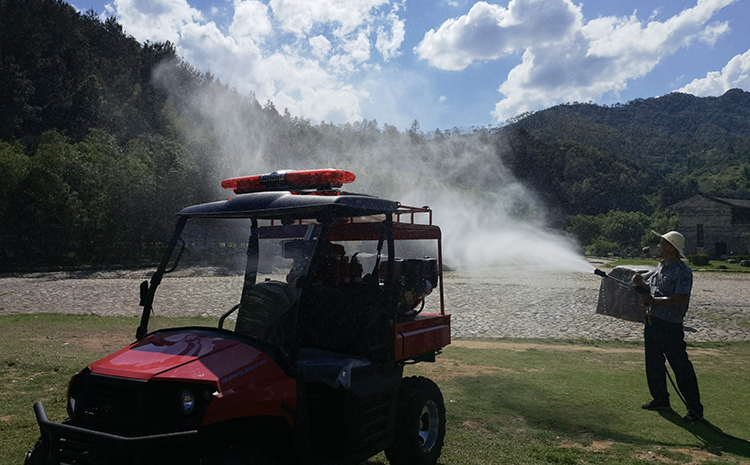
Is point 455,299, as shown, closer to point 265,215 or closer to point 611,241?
point 265,215

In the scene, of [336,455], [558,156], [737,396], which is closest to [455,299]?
[737,396]

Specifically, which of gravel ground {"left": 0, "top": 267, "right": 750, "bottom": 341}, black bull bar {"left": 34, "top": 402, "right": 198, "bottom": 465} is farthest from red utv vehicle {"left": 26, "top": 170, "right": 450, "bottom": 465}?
gravel ground {"left": 0, "top": 267, "right": 750, "bottom": 341}

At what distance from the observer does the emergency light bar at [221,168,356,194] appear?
4855 mm

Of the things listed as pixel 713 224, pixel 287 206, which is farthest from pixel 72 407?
pixel 713 224

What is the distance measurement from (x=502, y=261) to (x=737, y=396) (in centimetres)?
4268

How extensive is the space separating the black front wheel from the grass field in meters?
0.34

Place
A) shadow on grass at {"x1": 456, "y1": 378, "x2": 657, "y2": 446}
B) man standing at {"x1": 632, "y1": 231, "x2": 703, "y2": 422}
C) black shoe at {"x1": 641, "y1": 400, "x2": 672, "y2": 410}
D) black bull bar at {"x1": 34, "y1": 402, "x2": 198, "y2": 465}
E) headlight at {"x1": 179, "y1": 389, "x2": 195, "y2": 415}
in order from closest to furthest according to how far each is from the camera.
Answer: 1. black bull bar at {"x1": 34, "y1": 402, "x2": 198, "y2": 465}
2. headlight at {"x1": 179, "y1": 389, "x2": 195, "y2": 415}
3. shadow on grass at {"x1": 456, "y1": 378, "x2": 657, "y2": 446}
4. man standing at {"x1": 632, "y1": 231, "x2": 703, "y2": 422}
5. black shoe at {"x1": 641, "y1": 400, "x2": 672, "y2": 410}

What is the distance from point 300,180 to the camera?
4969 mm

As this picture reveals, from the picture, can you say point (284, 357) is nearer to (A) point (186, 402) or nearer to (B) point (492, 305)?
(A) point (186, 402)

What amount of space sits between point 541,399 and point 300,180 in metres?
5.14

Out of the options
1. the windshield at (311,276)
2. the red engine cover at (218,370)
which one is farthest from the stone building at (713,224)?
the red engine cover at (218,370)

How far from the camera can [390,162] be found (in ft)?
227

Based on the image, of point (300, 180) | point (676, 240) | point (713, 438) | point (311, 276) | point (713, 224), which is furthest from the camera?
point (713, 224)

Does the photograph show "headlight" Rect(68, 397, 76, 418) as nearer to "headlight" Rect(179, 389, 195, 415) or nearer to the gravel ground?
"headlight" Rect(179, 389, 195, 415)
